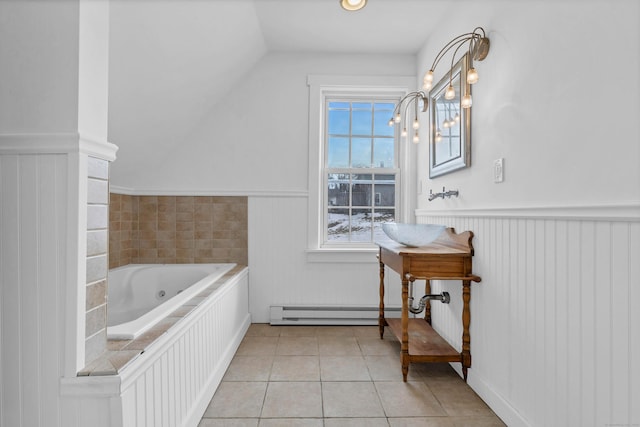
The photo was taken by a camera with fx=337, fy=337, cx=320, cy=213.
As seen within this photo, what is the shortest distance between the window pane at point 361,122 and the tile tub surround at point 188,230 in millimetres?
1181

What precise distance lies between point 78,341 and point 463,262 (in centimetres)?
178

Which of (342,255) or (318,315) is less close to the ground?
(342,255)

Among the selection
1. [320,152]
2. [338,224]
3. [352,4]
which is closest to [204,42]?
[352,4]

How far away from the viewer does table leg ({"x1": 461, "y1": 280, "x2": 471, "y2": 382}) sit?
188cm

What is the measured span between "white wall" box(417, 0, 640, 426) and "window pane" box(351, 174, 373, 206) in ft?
4.08

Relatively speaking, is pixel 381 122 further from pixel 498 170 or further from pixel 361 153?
pixel 498 170

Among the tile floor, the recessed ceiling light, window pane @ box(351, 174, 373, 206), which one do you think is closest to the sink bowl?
the tile floor

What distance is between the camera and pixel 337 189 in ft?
10.1

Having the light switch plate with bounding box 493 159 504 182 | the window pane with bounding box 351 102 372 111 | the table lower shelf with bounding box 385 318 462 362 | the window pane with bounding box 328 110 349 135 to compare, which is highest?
the window pane with bounding box 351 102 372 111

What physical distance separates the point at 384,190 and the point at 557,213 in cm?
186

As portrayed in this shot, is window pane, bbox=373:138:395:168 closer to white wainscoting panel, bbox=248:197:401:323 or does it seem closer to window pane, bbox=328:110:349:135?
window pane, bbox=328:110:349:135

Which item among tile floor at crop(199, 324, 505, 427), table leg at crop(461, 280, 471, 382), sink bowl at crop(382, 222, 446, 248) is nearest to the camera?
tile floor at crop(199, 324, 505, 427)

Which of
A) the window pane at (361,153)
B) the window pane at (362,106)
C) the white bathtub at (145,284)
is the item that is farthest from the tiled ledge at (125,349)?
the window pane at (362,106)

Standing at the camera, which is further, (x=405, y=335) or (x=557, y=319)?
(x=405, y=335)
